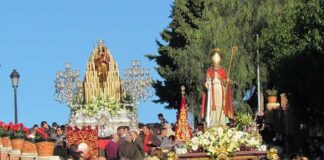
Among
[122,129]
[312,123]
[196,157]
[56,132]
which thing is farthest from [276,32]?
[196,157]

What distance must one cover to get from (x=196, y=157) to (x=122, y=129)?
599cm

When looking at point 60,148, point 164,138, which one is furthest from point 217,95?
point 60,148

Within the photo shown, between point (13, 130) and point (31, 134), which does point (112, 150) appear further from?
point (13, 130)

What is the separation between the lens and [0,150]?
107 ft

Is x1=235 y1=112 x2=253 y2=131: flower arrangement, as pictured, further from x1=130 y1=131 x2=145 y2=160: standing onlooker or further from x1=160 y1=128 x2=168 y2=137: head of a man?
x1=160 y1=128 x2=168 y2=137: head of a man

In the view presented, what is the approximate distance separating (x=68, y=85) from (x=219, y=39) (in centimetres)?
885

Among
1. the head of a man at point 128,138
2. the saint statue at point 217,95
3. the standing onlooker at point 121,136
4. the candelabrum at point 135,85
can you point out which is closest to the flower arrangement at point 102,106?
the candelabrum at point 135,85

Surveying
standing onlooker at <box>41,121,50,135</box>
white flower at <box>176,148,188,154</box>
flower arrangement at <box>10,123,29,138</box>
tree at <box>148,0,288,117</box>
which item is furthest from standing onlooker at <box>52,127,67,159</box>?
tree at <box>148,0,288,117</box>

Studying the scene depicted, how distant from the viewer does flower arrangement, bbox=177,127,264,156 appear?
22719 millimetres

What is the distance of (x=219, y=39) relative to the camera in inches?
2341

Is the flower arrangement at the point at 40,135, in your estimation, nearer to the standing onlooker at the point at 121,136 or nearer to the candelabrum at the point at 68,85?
the standing onlooker at the point at 121,136

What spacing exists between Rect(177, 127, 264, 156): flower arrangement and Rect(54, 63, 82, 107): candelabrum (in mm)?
31392

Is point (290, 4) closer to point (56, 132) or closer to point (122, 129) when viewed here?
point (56, 132)

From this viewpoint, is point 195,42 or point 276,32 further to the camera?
point 195,42
